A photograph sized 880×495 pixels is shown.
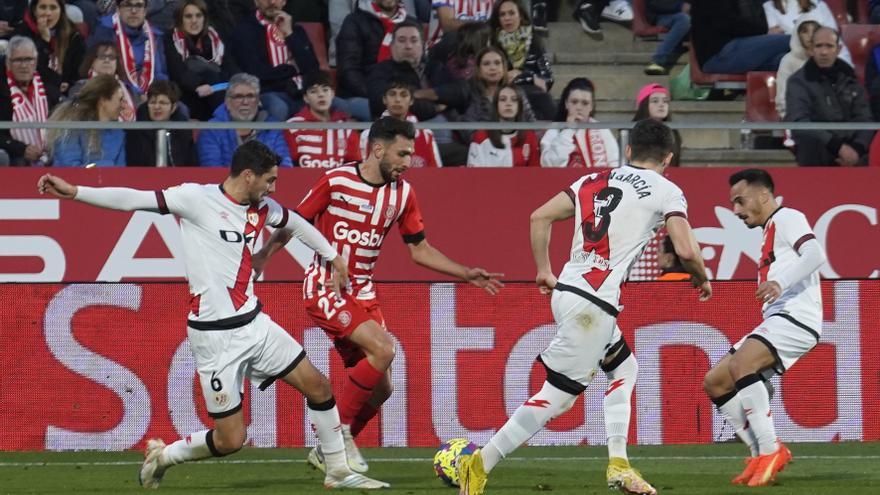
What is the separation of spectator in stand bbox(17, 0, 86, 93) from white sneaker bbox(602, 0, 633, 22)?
5949 millimetres

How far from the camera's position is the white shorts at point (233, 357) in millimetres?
8859

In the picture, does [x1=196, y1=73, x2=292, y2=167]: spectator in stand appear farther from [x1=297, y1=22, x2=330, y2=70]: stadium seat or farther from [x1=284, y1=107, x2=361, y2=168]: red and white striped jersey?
[x1=297, y1=22, x2=330, y2=70]: stadium seat

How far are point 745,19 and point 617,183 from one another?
26.8 ft

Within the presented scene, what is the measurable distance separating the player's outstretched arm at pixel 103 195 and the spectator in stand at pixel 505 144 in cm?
529

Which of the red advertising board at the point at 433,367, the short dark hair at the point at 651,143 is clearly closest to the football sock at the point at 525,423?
the short dark hair at the point at 651,143

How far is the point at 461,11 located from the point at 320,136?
3.25m

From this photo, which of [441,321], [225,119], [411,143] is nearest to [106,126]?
[225,119]

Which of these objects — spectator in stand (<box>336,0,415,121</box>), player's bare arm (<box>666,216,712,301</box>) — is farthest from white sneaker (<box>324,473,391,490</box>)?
spectator in stand (<box>336,0,415,121</box>)

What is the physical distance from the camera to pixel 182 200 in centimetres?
879

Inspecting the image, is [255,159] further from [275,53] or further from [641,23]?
[641,23]

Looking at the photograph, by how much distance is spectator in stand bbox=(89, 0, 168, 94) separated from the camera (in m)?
14.4

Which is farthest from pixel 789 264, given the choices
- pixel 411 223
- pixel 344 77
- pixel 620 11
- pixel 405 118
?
pixel 620 11

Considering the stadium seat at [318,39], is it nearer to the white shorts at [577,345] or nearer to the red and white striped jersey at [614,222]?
the red and white striped jersey at [614,222]

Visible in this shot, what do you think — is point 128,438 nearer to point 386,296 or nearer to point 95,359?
point 95,359
